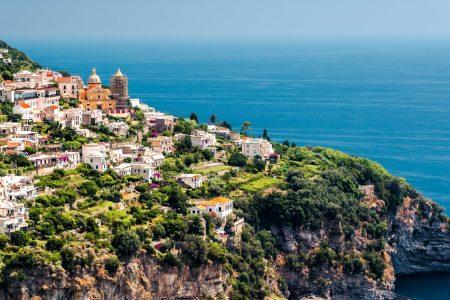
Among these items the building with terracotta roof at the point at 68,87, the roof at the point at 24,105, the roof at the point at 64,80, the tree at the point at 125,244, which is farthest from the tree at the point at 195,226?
the roof at the point at 64,80

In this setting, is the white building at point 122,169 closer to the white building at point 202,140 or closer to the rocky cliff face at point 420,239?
the white building at point 202,140

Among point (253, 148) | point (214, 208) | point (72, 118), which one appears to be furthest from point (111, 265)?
point (253, 148)

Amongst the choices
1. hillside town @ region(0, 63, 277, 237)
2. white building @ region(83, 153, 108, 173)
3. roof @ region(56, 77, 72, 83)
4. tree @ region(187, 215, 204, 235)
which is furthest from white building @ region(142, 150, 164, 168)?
roof @ region(56, 77, 72, 83)

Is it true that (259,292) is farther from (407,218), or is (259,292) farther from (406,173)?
(406,173)

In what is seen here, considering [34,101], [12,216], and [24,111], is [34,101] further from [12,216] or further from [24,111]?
[12,216]

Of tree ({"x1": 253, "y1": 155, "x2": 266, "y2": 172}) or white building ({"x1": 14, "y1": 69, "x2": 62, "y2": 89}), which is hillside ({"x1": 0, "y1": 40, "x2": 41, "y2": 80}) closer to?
white building ({"x1": 14, "y1": 69, "x2": 62, "y2": 89})

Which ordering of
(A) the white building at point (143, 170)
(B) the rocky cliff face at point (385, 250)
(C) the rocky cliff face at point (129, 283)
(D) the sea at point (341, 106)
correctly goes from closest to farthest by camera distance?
(C) the rocky cliff face at point (129, 283), (B) the rocky cliff face at point (385, 250), (A) the white building at point (143, 170), (D) the sea at point (341, 106)
